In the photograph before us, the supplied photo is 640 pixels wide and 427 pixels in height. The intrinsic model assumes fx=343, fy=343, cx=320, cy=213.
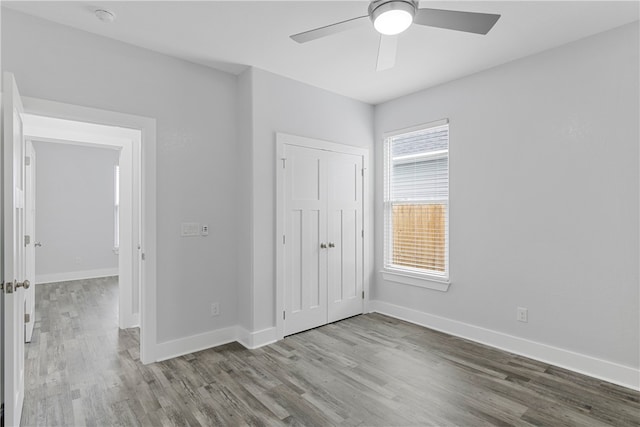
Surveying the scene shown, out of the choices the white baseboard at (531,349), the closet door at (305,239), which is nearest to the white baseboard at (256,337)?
the closet door at (305,239)

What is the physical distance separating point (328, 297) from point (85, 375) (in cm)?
234

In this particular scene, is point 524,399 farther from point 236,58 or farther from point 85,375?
point 236,58

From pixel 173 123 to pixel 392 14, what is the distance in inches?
84.1

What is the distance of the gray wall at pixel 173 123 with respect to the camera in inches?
98.3

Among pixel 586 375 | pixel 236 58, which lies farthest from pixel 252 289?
pixel 586 375

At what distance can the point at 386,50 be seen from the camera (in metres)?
2.20

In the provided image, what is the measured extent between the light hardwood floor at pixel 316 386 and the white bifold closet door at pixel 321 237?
424 mm

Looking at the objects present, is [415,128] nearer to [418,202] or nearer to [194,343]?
[418,202]

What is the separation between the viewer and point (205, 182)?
3299mm

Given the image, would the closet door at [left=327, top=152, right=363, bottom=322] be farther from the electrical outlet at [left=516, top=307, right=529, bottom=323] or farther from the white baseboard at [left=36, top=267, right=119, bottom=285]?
the white baseboard at [left=36, top=267, right=119, bottom=285]

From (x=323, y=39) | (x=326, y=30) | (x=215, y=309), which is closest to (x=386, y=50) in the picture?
(x=326, y=30)

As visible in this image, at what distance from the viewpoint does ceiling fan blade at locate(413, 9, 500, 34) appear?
5.74ft

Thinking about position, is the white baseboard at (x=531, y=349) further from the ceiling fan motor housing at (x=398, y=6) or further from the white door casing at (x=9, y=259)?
the white door casing at (x=9, y=259)

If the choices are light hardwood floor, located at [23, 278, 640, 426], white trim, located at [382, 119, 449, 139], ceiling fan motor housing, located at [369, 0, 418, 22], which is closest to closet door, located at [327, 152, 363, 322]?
white trim, located at [382, 119, 449, 139]
